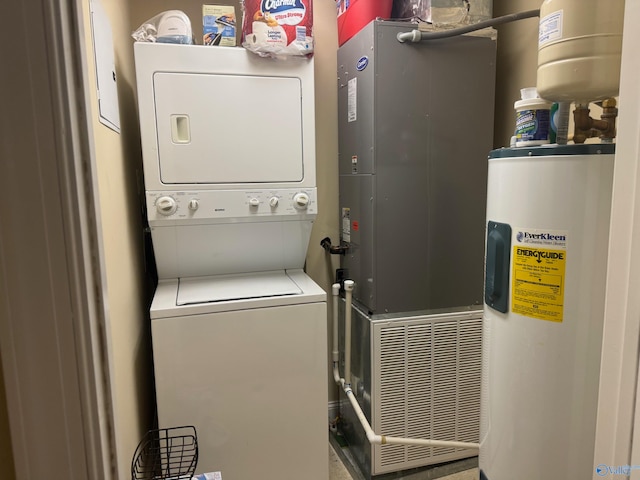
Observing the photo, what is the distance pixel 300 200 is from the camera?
6.25ft

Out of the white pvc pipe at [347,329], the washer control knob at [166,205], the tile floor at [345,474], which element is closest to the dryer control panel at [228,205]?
the washer control knob at [166,205]

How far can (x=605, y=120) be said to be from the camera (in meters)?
1.24

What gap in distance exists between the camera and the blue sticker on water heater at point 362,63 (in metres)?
1.92

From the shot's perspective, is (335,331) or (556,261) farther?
(335,331)

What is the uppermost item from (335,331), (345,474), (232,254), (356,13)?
(356,13)

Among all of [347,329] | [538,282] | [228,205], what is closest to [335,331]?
[347,329]

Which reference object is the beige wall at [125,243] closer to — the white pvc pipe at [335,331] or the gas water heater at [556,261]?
the white pvc pipe at [335,331]

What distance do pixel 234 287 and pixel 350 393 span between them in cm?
86

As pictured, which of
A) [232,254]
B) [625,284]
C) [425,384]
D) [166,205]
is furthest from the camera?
[425,384]

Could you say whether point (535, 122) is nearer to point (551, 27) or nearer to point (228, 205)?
point (551, 27)

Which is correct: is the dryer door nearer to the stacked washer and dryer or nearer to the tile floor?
the stacked washer and dryer

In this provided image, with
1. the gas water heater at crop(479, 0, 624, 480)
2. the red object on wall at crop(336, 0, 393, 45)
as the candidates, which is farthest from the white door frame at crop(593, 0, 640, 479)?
the red object on wall at crop(336, 0, 393, 45)

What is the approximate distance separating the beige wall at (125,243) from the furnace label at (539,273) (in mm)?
1120

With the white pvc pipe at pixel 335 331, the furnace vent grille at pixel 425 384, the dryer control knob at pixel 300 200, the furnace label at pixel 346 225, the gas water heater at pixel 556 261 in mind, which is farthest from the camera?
the white pvc pipe at pixel 335 331
